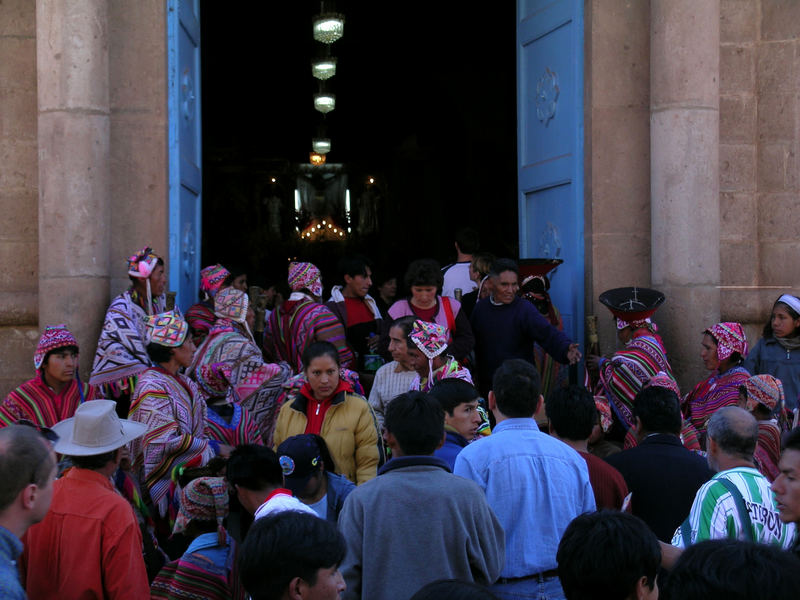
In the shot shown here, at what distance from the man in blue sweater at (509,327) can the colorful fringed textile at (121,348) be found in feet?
7.33

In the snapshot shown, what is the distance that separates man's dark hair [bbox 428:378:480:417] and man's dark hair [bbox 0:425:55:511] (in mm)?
2010

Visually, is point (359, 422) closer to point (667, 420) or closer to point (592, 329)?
point (667, 420)

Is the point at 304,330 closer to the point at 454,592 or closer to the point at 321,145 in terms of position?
the point at 454,592

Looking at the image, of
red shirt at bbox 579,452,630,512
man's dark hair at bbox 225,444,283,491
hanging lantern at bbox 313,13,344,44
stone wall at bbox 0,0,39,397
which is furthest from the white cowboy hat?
hanging lantern at bbox 313,13,344,44

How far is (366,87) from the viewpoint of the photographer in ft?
60.4

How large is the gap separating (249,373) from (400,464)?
8.68ft

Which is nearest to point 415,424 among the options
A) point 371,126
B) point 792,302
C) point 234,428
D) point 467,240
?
point 234,428

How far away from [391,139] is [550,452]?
17.3 meters

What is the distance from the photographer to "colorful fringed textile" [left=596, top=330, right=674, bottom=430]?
21.5ft

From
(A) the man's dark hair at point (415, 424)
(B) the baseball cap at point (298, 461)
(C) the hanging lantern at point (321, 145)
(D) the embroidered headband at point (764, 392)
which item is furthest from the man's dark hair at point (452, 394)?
(C) the hanging lantern at point (321, 145)

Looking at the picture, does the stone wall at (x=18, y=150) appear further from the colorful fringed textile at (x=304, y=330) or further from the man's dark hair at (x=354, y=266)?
the man's dark hair at (x=354, y=266)

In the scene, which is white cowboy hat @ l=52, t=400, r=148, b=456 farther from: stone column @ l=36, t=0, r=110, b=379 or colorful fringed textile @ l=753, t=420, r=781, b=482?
colorful fringed textile @ l=753, t=420, r=781, b=482

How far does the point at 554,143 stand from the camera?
8.17m

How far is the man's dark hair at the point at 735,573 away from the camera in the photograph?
1.97m
